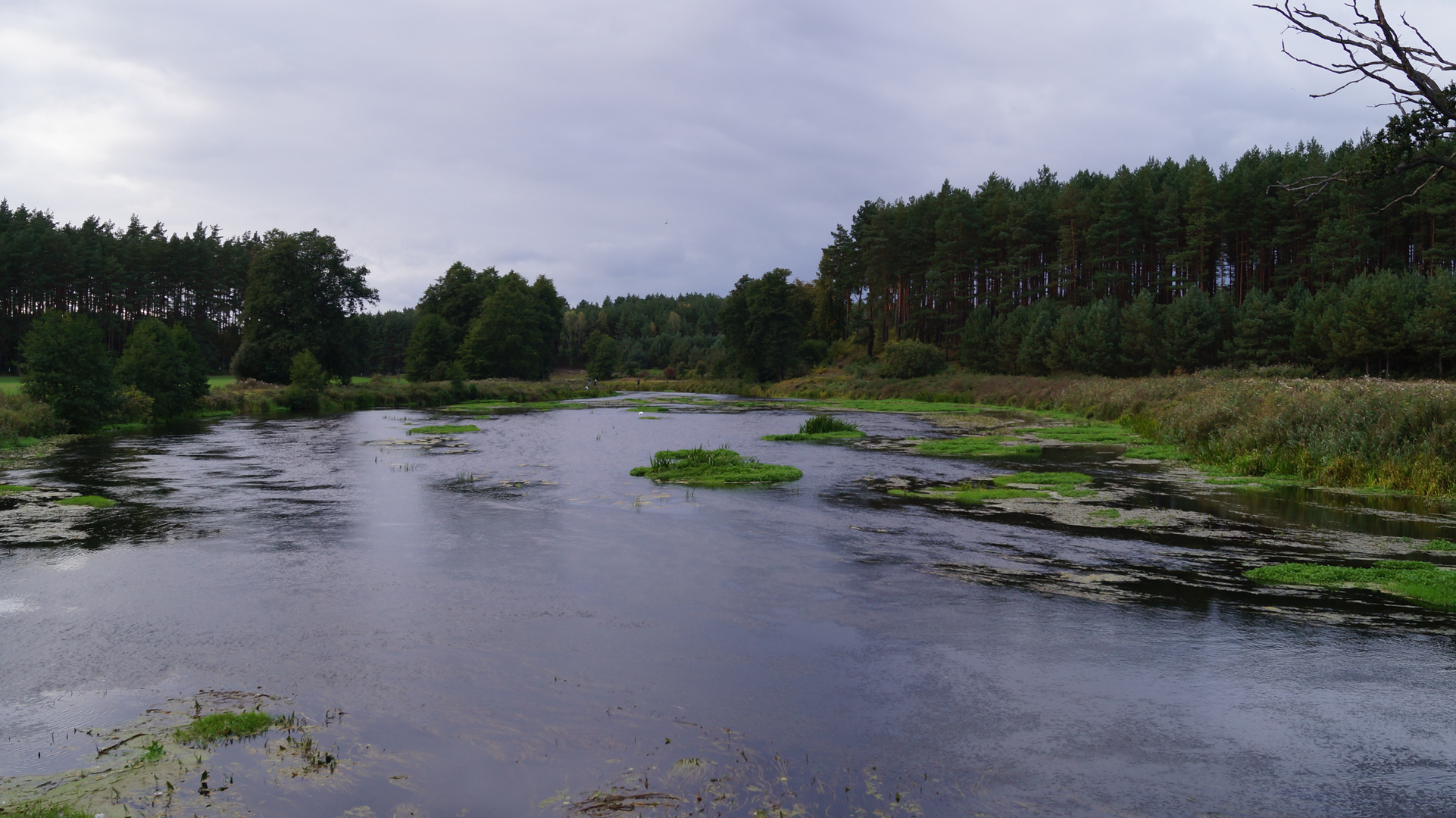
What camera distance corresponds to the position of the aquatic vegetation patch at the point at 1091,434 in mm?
27828

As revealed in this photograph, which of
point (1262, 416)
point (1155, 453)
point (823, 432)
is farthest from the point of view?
point (823, 432)

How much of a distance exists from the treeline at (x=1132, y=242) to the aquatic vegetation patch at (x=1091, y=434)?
84.4 feet

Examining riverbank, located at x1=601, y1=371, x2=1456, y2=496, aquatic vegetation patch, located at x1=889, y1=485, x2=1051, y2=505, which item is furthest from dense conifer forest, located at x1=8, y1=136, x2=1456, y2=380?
aquatic vegetation patch, located at x1=889, y1=485, x2=1051, y2=505

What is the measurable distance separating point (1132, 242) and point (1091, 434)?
4258cm

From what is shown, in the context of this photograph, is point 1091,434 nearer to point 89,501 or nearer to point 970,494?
point 970,494

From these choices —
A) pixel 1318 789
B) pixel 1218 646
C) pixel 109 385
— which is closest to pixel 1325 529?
pixel 1218 646

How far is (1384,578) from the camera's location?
9.73 metres

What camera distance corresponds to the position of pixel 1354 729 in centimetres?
593

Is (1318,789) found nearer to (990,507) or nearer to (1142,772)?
(1142,772)

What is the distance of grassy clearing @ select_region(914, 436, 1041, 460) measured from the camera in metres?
24.8

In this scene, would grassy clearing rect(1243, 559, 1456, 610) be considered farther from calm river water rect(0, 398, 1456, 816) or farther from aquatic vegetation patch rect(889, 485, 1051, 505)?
aquatic vegetation patch rect(889, 485, 1051, 505)

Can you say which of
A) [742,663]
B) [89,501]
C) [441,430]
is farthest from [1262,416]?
[441,430]

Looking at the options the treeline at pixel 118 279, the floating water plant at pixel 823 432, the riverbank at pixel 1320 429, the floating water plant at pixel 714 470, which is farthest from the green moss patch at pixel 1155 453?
the treeline at pixel 118 279

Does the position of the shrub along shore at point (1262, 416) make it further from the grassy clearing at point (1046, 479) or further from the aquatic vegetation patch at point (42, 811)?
the aquatic vegetation patch at point (42, 811)
